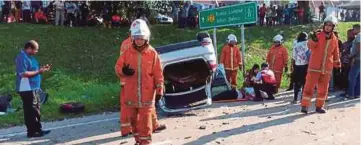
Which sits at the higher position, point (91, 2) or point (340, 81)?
point (91, 2)

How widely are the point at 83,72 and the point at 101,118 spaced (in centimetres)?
513

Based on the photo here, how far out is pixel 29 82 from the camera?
798 cm

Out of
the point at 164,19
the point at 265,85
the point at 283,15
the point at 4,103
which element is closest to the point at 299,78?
the point at 265,85

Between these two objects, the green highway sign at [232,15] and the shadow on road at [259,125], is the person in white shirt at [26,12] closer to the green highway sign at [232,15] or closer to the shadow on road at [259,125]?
the green highway sign at [232,15]

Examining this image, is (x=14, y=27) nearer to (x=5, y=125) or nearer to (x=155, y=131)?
(x=5, y=125)

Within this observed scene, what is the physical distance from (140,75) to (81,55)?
10292 mm

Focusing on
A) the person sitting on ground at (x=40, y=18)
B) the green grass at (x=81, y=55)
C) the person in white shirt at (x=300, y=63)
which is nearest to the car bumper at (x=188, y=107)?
the green grass at (x=81, y=55)

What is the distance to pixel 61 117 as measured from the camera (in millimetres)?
10109

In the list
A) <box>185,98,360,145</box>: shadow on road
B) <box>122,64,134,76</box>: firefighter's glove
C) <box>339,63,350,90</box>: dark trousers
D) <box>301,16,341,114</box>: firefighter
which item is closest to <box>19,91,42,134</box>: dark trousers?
<box>122,64,134,76</box>: firefighter's glove

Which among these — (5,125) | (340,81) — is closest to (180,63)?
(5,125)

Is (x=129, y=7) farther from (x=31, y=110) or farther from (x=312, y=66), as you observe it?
(x=31, y=110)

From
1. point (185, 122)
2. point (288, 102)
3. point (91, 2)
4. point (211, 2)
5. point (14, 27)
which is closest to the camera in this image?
point (185, 122)

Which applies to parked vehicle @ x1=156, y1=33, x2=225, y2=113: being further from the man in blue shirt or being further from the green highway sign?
the green highway sign

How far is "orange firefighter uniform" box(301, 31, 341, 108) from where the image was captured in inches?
366
